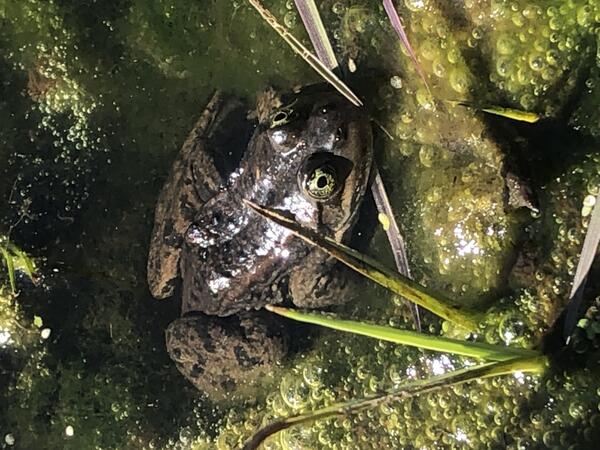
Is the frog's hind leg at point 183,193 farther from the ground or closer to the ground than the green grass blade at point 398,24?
closer to the ground

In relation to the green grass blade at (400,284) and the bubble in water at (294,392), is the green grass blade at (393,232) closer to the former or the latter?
the green grass blade at (400,284)

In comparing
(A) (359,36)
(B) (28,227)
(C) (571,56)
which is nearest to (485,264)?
(C) (571,56)

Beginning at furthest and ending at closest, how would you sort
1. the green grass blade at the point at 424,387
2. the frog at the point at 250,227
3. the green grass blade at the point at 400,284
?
the frog at the point at 250,227 → the green grass blade at the point at 400,284 → the green grass blade at the point at 424,387

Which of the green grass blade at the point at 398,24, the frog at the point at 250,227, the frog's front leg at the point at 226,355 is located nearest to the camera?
the green grass blade at the point at 398,24

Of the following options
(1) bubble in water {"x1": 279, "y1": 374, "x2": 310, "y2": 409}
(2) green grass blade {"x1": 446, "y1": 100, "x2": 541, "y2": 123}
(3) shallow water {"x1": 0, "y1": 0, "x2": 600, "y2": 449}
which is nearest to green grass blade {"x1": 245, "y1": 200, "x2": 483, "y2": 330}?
(3) shallow water {"x1": 0, "y1": 0, "x2": 600, "y2": 449}

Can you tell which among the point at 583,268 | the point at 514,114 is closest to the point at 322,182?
the point at 514,114

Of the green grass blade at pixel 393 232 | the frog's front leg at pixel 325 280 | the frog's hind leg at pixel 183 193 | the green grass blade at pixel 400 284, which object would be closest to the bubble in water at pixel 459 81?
the green grass blade at pixel 393 232

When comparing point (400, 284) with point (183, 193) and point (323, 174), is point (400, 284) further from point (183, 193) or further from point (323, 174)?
point (183, 193)

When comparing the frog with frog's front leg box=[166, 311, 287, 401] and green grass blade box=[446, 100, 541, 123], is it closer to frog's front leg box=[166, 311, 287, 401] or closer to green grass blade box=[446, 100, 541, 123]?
frog's front leg box=[166, 311, 287, 401]
